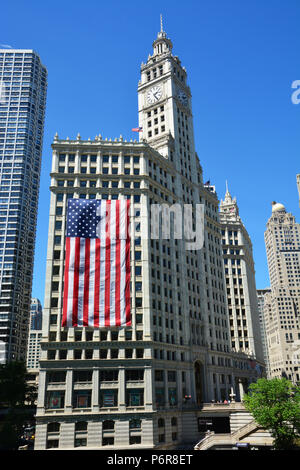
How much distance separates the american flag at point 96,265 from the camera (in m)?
68.1

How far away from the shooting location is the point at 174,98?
99.4 m

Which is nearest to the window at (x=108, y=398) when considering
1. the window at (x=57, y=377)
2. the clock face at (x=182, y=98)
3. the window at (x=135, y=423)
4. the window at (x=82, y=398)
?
the window at (x=82, y=398)

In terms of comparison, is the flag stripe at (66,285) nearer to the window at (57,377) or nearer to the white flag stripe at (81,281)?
the white flag stripe at (81,281)

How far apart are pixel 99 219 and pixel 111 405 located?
109 feet

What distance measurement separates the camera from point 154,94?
103 metres

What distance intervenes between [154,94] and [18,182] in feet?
236

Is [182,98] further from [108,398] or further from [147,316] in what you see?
[108,398]

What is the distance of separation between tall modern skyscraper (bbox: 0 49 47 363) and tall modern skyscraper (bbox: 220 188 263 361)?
7538 cm

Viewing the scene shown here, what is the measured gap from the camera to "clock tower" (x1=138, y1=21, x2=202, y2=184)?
97375mm

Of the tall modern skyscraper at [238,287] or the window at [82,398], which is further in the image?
the tall modern skyscraper at [238,287]

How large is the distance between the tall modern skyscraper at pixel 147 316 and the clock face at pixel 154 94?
31cm

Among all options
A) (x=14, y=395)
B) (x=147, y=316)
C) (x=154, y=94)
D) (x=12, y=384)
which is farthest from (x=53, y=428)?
(x=154, y=94)

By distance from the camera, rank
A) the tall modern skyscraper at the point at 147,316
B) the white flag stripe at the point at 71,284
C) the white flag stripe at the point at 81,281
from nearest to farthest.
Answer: the tall modern skyscraper at the point at 147,316, the white flag stripe at the point at 71,284, the white flag stripe at the point at 81,281

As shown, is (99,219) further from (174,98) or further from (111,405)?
(174,98)
